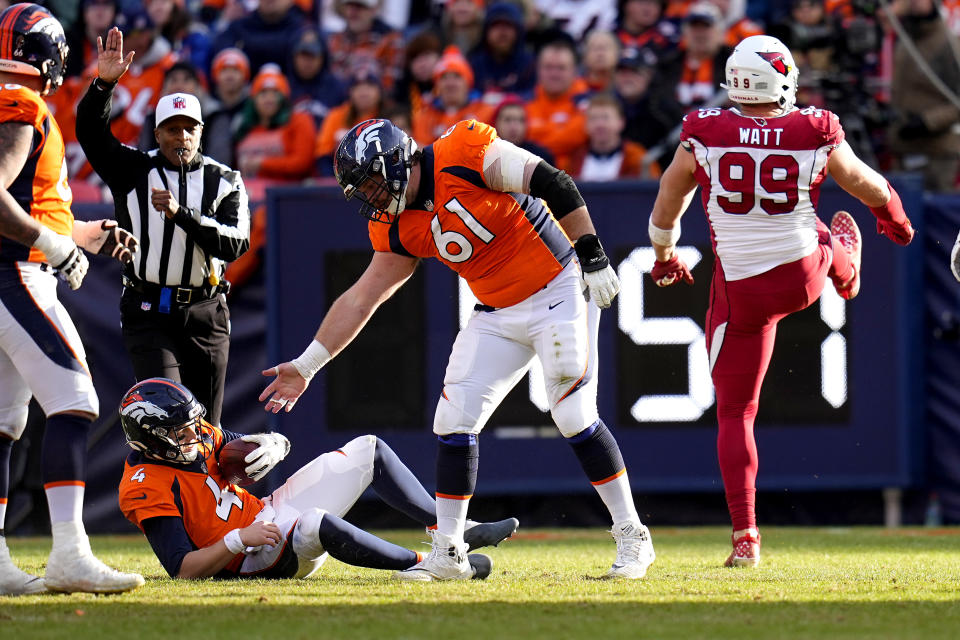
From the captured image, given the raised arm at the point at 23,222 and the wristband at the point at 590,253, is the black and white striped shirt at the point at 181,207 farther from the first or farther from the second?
the wristband at the point at 590,253

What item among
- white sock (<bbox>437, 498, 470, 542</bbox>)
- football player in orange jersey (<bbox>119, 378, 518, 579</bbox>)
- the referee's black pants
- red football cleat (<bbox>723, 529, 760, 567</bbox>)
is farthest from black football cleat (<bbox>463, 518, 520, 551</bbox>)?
the referee's black pants

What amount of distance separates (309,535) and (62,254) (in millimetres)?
1310

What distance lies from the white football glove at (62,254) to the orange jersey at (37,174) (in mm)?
173

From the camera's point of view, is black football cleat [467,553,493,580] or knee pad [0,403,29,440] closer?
knee pad [0,403,29,440]

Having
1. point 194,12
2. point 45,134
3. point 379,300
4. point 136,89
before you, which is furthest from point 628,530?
point 194,12

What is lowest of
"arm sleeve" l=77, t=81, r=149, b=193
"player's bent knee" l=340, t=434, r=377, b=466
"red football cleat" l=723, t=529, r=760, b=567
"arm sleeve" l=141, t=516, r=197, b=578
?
"red football cleat" l=723, t=529, r=760, b=567

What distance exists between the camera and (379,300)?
18.0ft

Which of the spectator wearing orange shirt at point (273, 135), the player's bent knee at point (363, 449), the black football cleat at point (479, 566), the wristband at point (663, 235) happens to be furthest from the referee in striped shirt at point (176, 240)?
the spectator wearing orange shirt at point (273, 135)

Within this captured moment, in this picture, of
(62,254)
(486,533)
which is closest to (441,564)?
(486,533)

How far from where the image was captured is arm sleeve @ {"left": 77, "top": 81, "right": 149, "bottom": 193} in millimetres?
6004

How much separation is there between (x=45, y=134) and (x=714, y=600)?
279 cm

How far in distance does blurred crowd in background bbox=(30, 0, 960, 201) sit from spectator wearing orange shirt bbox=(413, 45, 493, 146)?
14mm

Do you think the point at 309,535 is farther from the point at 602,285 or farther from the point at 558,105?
the point at 558,105

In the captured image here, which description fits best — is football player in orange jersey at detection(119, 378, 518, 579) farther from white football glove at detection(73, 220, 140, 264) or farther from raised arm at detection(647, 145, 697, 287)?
raised arm at detection(647, 145, 697, 287)
